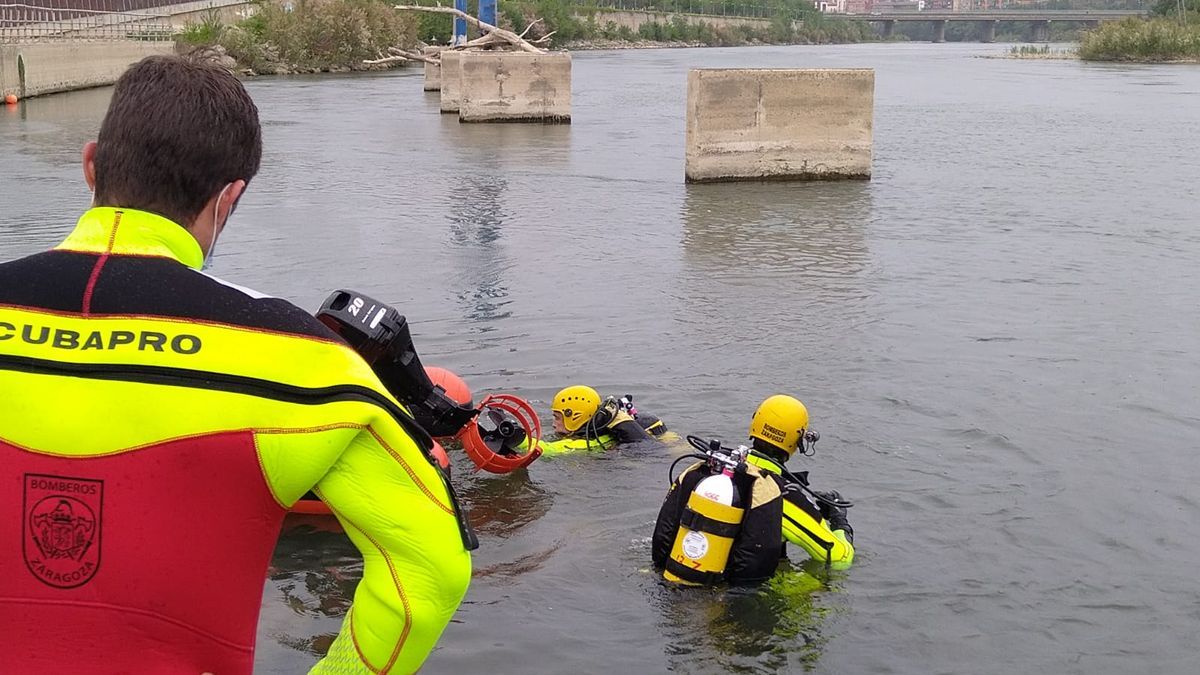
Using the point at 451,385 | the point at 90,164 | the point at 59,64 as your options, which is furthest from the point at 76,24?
the point at 90,164

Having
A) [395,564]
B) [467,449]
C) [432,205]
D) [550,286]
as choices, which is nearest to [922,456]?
[467,449]

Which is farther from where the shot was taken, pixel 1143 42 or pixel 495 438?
pixel 1143 42

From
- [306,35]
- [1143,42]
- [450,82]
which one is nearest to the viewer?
[450,82]

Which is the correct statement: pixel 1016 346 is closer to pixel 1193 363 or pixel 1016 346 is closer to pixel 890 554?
pixel 1193 363

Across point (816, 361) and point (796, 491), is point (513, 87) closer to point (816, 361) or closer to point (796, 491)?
point (816, 361)

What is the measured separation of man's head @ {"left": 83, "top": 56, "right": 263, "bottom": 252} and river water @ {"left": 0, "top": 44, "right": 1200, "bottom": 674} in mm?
4212

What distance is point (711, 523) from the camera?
6320mm

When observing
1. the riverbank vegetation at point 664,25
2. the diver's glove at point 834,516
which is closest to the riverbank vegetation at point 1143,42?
the riverbank vegetation at point 664,25

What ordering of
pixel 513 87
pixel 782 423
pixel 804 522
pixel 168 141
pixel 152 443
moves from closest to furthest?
pixel 152 443 → pixel 168 141 → pixel 804 522 → pixel 782 423 → pixel 513 87

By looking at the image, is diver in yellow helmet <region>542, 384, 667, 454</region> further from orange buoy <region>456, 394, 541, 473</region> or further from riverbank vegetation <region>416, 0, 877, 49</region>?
riverbank vegetation <region>416, 0, 877, 49</region>

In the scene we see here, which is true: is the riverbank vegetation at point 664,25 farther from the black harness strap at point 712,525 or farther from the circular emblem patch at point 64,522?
the circular emblem patch at point 64,522

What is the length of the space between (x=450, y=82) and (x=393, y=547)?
115ft

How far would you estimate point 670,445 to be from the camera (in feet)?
29.7

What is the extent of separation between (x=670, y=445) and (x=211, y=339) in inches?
286
